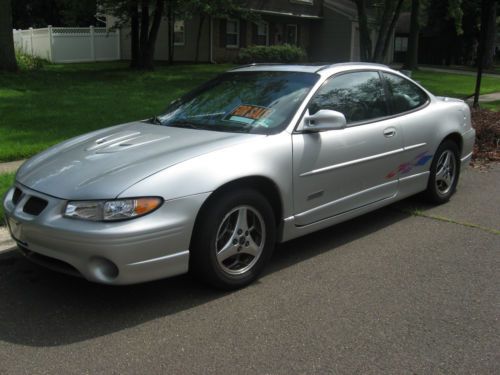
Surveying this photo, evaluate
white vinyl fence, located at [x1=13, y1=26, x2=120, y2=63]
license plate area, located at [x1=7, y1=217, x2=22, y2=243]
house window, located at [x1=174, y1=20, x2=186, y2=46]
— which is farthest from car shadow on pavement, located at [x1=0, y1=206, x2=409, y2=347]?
house window, located at [x1=174, y1=20, x2=186, y2=46]

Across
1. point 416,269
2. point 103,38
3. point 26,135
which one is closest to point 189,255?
point 416,269

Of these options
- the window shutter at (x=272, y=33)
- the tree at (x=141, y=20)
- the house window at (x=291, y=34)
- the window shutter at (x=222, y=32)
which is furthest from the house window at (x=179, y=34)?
the tree at (x=141, y=20)

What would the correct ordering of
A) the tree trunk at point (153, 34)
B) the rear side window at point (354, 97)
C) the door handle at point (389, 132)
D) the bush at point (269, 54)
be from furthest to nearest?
the bush at point (269, 54)
the tree trunk at point (153, 34)
the door handle at point (389, 132)
the rear side window at point (354, 97)

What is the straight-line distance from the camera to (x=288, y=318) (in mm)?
3680

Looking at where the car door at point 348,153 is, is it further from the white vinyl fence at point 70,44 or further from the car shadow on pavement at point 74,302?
the white vinyl fence at point 70,44

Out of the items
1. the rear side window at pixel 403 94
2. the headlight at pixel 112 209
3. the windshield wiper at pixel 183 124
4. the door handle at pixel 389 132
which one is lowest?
the headlight at pixel 112 209

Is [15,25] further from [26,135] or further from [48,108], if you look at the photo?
[26,135]

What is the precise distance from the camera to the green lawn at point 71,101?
8.72m

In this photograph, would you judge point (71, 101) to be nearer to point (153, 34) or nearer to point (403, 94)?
point (403, 94)

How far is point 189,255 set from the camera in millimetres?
3760

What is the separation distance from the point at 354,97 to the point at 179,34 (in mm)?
27675

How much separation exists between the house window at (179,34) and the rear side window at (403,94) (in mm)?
26702

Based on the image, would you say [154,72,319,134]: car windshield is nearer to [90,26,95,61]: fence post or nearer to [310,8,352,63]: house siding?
[90,26,95,61]: fence post

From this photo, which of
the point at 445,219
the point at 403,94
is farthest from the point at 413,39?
the point at 445,219
